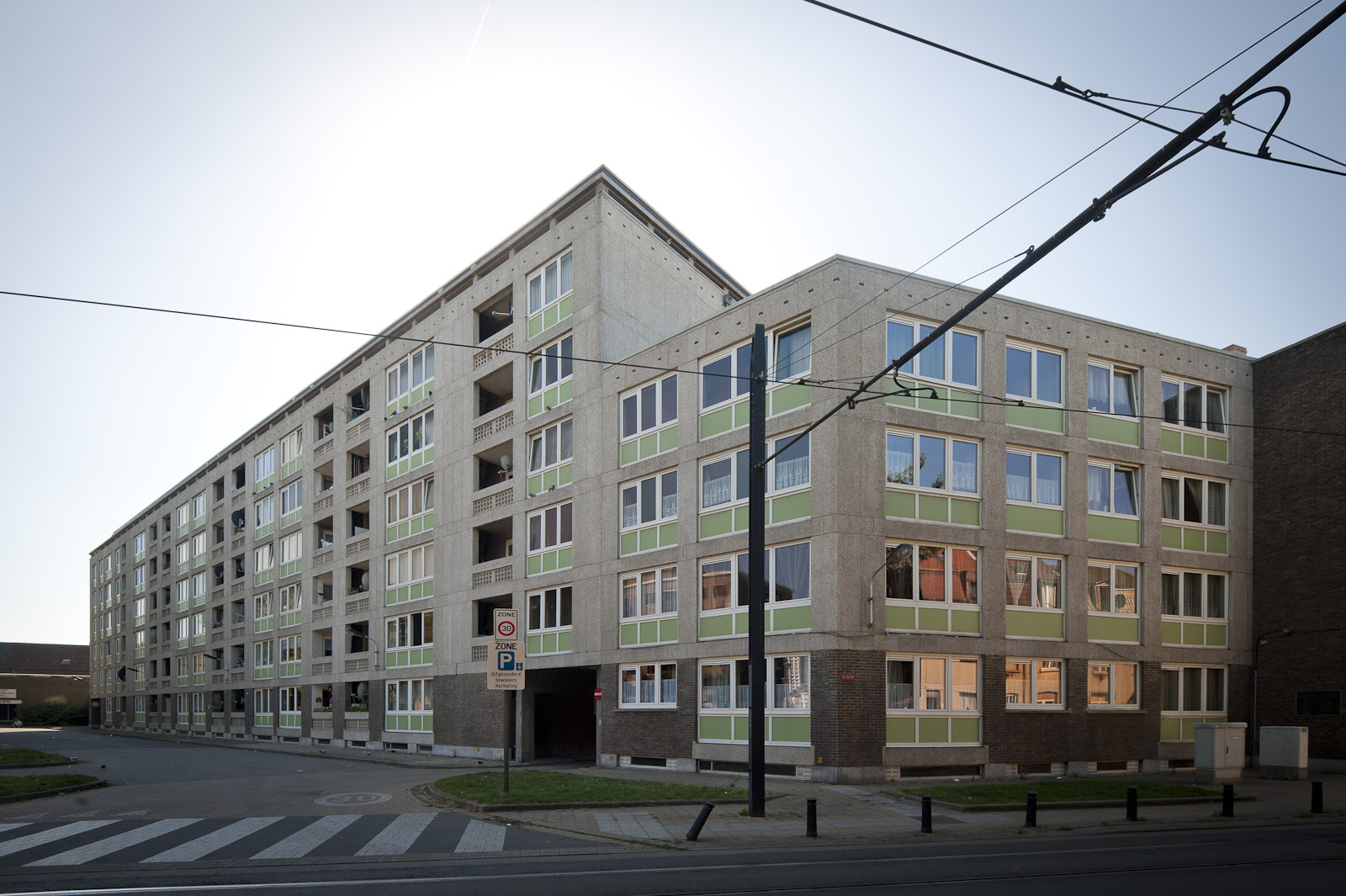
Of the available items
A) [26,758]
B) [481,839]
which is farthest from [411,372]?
[481,839]

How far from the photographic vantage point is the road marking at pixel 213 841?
12797mm

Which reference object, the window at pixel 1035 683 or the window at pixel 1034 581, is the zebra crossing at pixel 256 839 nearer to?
the window at pixel 1035 683

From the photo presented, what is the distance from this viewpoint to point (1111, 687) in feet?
86.0

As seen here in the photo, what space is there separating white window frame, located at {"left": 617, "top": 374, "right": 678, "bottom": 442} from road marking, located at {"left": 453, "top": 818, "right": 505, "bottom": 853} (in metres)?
13.6

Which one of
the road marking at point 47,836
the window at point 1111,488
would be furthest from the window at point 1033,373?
the road marking at point 47,836

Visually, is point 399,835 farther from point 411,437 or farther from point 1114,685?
point 411,437

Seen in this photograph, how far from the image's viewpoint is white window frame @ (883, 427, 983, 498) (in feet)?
77.5

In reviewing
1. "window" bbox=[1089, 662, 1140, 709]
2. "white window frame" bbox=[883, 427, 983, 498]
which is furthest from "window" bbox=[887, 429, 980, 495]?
"window" bbox=[1089, 662, 1140, 709]

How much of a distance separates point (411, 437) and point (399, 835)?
88.9 ft

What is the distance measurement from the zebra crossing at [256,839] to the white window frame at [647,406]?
13.2m

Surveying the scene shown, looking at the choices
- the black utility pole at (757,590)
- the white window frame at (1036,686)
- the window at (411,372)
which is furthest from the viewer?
the window at (411,372)

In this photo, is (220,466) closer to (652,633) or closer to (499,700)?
(499,700)

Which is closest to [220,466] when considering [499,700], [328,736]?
[328,736]

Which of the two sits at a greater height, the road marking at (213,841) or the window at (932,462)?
the window at (932,462)
